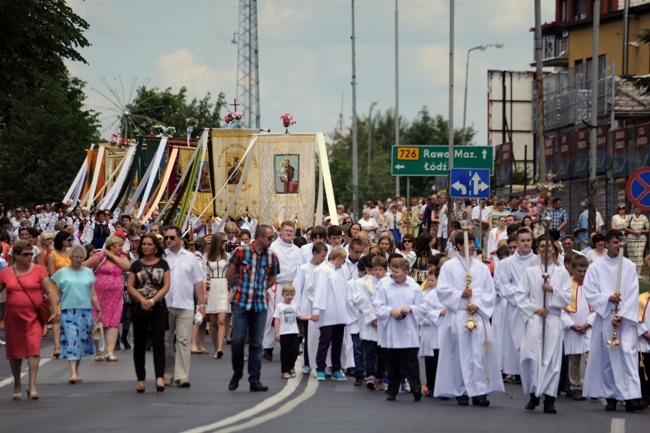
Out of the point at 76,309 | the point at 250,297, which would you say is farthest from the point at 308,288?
the point at 76,309

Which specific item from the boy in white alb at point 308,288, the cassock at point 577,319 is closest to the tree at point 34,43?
the boy in white alb at point 308,288

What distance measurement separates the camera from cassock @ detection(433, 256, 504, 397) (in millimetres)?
16281

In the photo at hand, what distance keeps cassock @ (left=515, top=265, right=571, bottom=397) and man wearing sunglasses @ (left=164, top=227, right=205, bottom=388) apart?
372 cm

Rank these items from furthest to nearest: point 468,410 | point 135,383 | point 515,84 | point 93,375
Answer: point 515,84
point 93,375
point 135,383
point 468,410

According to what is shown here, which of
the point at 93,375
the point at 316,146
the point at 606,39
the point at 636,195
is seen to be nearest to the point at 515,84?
the point at 606,39

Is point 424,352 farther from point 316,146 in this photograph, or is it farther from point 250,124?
point 250,124

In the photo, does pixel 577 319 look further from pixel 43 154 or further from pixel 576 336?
pixel 43 154

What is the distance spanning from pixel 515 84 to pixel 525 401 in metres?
55.9

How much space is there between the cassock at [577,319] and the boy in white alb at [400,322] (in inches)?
73.0

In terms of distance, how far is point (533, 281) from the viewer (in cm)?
1623

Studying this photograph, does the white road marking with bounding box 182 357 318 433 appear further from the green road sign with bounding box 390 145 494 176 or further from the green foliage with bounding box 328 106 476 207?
the green foliage with bounding box 328 106 476 207

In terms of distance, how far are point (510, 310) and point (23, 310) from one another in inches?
230

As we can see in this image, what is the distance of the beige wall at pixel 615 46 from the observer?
2694 inches

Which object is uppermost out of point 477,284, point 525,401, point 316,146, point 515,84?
point 515,84
